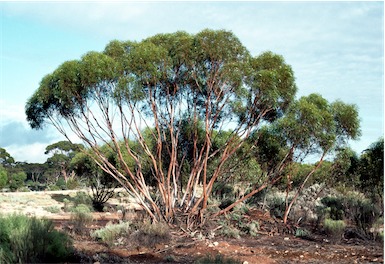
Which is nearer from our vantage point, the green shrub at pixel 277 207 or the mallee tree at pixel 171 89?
the mallee tree at pixel 171 89

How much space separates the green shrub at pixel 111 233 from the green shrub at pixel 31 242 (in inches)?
185

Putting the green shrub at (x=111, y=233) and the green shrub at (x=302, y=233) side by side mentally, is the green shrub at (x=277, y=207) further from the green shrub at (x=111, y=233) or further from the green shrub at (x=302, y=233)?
the green shrub at (x=111, y=233)

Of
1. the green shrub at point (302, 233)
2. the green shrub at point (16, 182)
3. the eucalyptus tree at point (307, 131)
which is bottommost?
the green shrub at point (302, 233)

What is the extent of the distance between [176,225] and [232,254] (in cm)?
365

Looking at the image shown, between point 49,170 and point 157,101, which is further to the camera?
point 49,170

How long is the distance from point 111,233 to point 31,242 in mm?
6288

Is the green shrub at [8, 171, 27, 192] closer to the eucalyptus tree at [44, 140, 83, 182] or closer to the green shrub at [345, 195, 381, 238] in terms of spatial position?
the eucalyptus tree at [44, 140, 83, 182]

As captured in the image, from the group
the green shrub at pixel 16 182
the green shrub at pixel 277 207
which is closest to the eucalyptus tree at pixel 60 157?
the green shrub at pixel 16 182

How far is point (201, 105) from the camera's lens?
19.5 m

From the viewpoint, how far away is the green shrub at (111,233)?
15070 millimetres

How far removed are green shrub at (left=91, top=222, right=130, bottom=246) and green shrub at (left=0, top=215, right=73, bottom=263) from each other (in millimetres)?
4691

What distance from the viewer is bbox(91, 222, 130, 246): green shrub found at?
49.4 feet

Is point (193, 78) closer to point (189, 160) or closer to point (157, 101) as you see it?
point (157, 101)

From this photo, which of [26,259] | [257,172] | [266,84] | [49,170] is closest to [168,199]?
[266,84]
